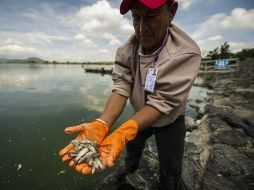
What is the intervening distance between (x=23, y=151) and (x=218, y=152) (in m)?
5.53

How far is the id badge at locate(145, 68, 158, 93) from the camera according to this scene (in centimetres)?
172

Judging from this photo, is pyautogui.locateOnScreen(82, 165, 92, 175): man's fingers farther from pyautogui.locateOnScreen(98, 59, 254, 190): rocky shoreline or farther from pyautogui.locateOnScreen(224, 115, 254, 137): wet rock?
pyautogui.locateOnScreen(224, 115, 254, 137): wet rock

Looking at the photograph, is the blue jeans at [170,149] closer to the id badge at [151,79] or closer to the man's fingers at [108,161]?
the id badge at [151,79]

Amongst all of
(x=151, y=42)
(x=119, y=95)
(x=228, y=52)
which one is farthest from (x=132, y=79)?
(x=228, y=52)

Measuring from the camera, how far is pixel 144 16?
1.53 m

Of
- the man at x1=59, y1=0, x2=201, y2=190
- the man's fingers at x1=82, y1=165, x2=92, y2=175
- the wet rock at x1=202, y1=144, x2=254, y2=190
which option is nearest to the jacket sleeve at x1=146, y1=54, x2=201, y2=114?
the man at x1=59, y1=0, x2=201, y2=190

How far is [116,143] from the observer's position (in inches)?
57.7

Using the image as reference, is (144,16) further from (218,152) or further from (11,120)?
(11,120)

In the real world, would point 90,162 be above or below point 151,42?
below

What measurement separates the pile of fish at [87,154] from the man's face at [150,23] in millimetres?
1105

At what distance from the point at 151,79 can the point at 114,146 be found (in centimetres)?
75

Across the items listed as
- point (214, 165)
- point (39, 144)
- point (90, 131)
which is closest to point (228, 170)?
point (214, 165)

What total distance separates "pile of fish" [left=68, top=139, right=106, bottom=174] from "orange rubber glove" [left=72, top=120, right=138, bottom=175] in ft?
0.11

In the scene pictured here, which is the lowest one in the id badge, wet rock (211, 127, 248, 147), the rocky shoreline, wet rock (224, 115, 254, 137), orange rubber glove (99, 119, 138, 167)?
the rocky shoreline
